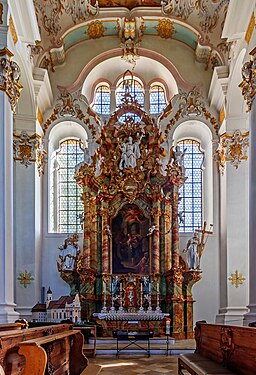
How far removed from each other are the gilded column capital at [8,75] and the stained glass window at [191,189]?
27.8ft

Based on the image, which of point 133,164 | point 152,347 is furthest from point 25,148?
point 152,347

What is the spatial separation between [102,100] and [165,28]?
3345mm

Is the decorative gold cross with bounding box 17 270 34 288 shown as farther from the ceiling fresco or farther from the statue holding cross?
the ceiling fresco

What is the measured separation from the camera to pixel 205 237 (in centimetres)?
1948

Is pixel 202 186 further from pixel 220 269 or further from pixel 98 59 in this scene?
pixel 98 59

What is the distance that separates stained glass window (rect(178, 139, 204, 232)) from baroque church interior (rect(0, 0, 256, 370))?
4 cm

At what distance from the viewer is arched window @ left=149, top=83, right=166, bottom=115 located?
21141 millimetres

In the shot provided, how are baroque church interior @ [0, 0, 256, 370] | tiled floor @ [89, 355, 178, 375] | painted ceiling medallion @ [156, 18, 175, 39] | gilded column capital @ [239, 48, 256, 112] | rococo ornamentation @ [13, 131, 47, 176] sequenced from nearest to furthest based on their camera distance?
1. tiled floor @ [89, 355, 178, 375]
2. gilded column capital @ [239, 48, 256, 112]
3. baroque church interior @ [0, 0, 256, 370]
4. rococo ornamentation @ [13, 131, 47, 176]
5. painted ceiling medallion @ [156, 18, 175, 39]

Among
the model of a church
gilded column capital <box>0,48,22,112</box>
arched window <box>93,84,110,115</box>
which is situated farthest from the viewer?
A: arched window <box>93,84,110,115</box>

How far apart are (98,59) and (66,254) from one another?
671cm

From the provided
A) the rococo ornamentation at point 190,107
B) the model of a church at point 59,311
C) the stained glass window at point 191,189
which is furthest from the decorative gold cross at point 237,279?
the rococo ornamentation at point 190,107

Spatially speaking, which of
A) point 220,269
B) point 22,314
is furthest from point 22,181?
point 220,269

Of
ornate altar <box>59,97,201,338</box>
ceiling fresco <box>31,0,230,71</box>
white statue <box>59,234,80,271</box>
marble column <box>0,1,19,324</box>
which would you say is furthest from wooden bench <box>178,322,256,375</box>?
ceiling fresco <box>31,0,230,71</box>

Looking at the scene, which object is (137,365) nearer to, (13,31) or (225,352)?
(225,352)
